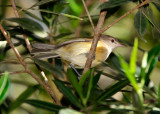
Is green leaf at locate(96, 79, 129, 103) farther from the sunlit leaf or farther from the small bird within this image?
the sunlit leaf

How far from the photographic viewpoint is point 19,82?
3322 mm

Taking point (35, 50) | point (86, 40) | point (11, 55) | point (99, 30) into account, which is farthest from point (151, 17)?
point (11, 55)

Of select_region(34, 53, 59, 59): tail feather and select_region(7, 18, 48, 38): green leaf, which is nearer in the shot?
select_region(7, 18, 48, 38): green leaf

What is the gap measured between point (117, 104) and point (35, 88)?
5.72ft

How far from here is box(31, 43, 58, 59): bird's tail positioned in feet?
8.73

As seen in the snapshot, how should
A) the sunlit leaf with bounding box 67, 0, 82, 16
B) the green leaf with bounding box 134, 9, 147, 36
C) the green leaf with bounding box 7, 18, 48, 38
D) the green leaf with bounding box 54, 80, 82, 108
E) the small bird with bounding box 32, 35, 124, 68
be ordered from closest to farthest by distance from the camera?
the green leaf with bounding box 54, 80, 82, 108 → the green leaf with bounding box 7, 18, 48, 38 → the green leaf with bounding box 134, 9, 147, 36 → the small bird with bounding box 32, 35, 124, 68 → the sunlit leaf with bounding box 67, 0, 82, 16

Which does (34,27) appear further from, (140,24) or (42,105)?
(140,24)

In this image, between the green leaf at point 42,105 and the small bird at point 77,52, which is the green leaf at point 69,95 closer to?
the green leaf at point 42,105

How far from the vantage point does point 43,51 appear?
2.82m

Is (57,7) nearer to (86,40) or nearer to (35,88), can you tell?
(86,40)

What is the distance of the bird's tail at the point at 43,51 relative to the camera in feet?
8.73

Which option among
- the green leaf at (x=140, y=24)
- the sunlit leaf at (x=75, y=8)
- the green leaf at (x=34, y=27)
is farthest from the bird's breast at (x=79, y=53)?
the green leaf at (x=34, y=27)

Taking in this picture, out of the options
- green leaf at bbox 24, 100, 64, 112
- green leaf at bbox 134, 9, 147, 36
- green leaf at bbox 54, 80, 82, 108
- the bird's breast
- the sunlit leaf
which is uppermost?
green leaf at bbox 134, 9, 147, 36

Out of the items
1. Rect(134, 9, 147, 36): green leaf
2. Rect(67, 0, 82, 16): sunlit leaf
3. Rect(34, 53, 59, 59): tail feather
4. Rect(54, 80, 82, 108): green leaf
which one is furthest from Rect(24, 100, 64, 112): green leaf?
Rect(67, 0, 82, 16): sunlit leaf
